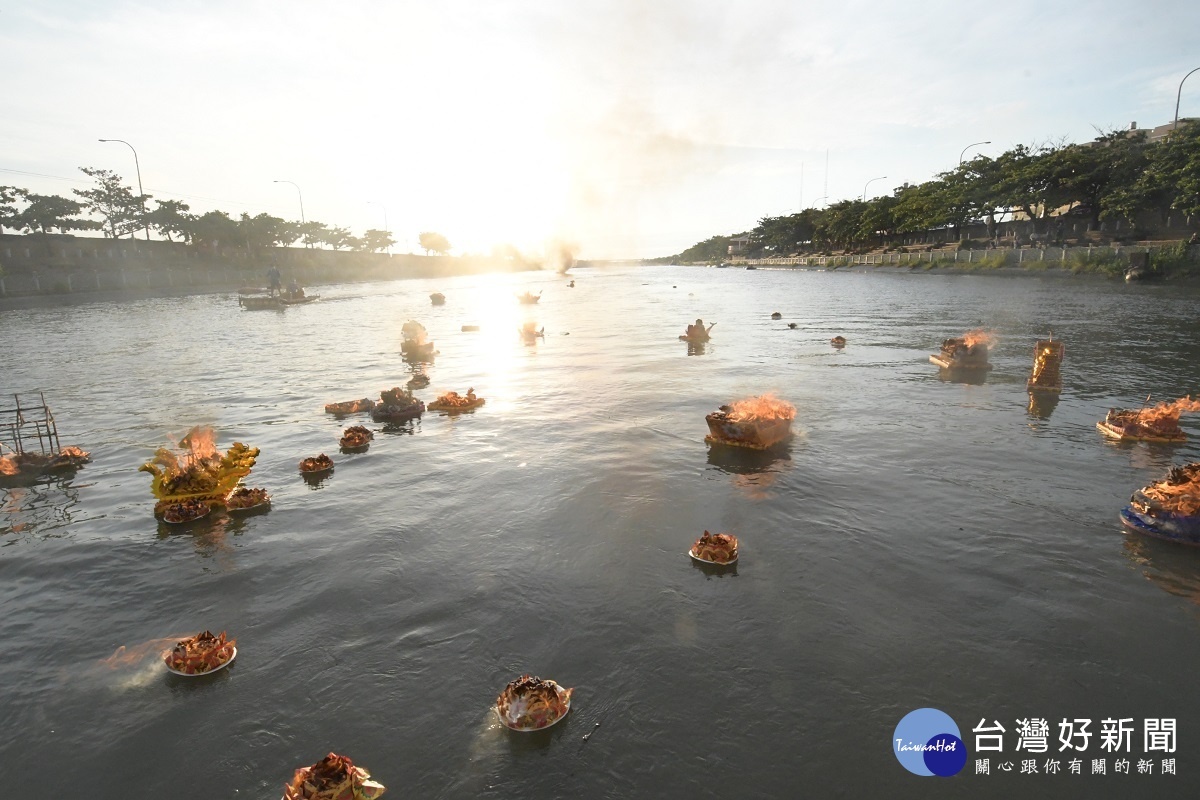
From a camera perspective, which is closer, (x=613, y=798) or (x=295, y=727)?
(x=613, y=798)

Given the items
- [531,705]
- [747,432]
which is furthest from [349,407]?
[531,705]

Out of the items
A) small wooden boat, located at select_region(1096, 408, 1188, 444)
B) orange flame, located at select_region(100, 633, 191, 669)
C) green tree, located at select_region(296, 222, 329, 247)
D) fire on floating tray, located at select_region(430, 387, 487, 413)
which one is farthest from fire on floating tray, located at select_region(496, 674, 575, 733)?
green tree, located at select_region(296, 222, 329, 247)

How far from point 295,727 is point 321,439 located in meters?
9.89

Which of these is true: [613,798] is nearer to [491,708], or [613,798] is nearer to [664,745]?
[664,745]

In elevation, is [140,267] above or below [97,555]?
above

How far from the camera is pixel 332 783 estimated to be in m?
4.48

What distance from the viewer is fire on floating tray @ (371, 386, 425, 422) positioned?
15734 mm

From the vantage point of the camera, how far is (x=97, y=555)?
8.77 m

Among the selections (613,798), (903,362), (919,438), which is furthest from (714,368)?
(613,798)

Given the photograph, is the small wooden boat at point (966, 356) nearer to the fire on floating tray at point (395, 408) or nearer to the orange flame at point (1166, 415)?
the orange flame at point (1166, 415)

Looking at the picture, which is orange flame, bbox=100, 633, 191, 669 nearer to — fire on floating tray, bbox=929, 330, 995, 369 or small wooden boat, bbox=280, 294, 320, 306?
fire on floating tray, bbox=929, 330, 995, 369

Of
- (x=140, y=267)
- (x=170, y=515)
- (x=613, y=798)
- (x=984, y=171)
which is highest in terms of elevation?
(x=984, y=171)

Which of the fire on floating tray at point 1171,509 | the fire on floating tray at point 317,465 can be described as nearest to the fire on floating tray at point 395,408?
the fire on floating tray at point 317,465

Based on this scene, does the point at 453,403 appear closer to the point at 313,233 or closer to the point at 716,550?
the point at 716,550
